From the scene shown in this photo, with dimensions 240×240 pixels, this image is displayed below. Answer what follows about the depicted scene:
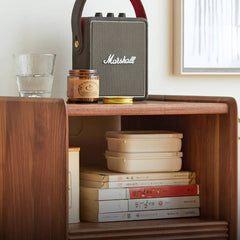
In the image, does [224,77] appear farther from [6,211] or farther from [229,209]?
[6,211]

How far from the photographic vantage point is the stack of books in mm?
1846

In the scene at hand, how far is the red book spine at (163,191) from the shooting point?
187 centimetres

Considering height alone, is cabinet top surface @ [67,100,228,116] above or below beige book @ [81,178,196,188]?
above

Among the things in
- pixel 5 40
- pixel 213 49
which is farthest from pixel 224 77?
pixel 5 40

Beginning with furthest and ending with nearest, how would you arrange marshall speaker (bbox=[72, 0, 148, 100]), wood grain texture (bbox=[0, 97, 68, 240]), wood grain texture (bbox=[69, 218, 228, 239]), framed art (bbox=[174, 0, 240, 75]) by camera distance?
framed art (bbox=[174, 0, 240, 75])
marshall speaker (bbox=[72, 0, 148, 100])
wood grain texture (bbox=[69, 218, 228, 239])
wood grain texture (bbox=[0, 97, 68, 240])

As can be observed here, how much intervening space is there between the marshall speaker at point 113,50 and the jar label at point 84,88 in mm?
135

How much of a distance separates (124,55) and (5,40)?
466mm

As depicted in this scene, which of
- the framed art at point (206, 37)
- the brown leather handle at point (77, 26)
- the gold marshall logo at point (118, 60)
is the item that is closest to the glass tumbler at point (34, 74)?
the brown leather handle at point (77, 26)

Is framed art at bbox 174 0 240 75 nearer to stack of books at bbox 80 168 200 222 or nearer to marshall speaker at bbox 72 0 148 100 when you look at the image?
marshall speaker at bbox 72 0 148 100

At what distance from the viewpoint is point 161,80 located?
7.79 feet

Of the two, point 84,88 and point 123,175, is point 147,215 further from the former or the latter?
point 84,88

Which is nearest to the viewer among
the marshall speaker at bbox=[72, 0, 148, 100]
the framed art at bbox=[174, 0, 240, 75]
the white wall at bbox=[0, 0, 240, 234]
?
the marshall speaker at bbox=[72, 0, 148, 100]

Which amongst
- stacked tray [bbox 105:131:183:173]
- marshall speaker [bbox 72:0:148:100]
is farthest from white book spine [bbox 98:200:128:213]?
marshall speaker [bbox 72:0:148:100]

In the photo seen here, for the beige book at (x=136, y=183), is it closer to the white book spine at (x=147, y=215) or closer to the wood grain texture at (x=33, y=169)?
the white book spine at (x=147, y=215)
